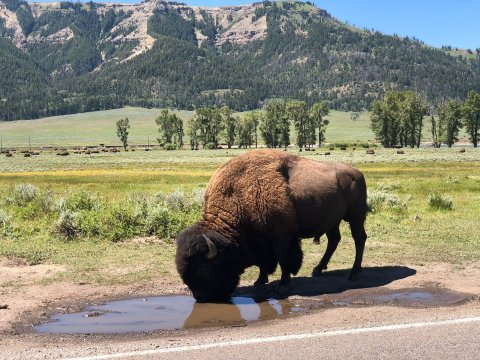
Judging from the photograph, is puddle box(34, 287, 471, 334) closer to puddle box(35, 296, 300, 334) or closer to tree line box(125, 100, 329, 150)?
puddle box(35, 296, 300, 334)

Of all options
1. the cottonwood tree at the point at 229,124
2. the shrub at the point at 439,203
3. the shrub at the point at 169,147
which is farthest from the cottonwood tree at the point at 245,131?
the shrub at the point at 439,203

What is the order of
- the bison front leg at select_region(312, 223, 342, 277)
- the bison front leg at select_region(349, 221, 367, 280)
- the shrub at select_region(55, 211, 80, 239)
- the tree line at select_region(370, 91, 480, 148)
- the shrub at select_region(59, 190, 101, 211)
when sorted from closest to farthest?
the bison front leg at select_region(349, 221, 367, 280)
the bison front leg at select_region(312, 223, 342, 277)
the shrub at select_region(55, 211, 80, 239)
the shrub at select_region(59, 190, 101, 211)
the tree line at select_region(370, 91, 480, 148)

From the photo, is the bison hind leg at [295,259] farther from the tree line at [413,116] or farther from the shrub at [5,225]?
the tree line at [413,116]

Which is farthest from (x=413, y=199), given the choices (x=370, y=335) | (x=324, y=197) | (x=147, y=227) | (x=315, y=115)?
(x=315, y=115)

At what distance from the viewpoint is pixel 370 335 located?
7.50 m

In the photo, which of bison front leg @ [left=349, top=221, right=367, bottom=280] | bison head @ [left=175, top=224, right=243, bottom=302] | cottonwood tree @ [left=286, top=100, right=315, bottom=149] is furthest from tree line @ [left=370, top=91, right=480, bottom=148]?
bison head @ [left=175, top=224, right=243, bottom=302]

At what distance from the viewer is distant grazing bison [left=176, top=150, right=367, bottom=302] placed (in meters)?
10.2

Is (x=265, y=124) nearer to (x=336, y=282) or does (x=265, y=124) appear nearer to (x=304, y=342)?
(x=336, y=282)

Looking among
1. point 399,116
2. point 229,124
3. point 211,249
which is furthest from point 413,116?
point 211,249

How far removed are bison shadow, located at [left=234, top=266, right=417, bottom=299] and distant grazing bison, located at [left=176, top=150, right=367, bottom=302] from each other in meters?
0.28

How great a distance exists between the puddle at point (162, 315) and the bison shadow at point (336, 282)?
24.7 inches

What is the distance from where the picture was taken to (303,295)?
1077 cm

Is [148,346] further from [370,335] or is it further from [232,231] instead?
[232,231]

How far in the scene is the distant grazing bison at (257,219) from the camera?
10250 mm
